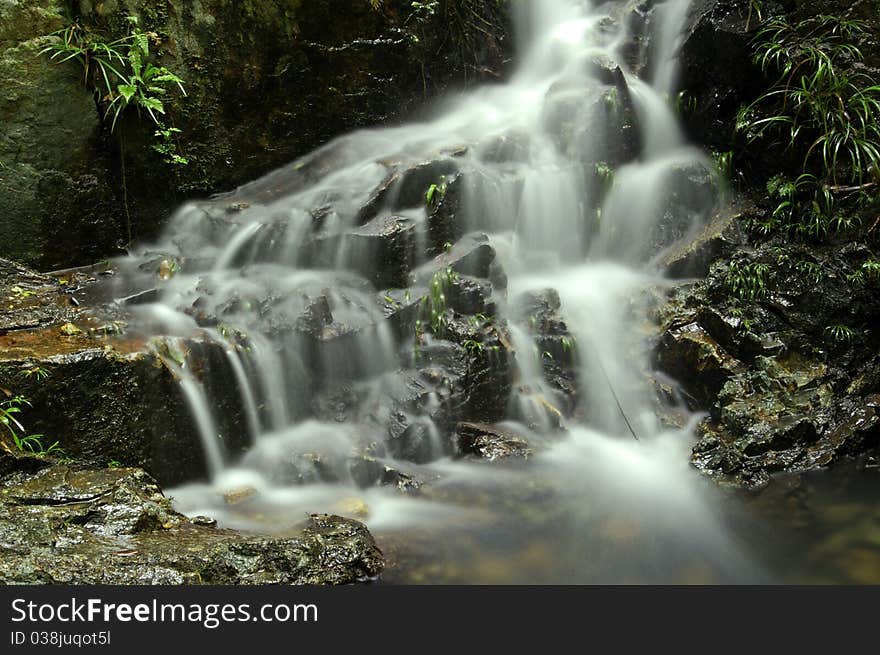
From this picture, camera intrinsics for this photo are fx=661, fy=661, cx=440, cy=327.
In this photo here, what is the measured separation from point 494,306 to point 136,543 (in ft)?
12.2

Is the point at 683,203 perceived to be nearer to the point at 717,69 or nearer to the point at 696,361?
the point at 717,69

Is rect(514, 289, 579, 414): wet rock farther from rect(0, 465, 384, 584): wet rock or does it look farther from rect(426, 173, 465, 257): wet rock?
rect(0, 465, 384, 584): wet rock

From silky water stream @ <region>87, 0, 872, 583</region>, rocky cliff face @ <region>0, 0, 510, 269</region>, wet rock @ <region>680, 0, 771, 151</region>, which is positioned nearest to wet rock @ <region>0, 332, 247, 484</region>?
silky water stream @ <region>87, 0, 872, 583</region>

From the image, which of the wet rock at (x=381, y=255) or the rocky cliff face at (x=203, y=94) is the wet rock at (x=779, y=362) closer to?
the wet rock at (x=381, y=255)

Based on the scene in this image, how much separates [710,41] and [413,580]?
6.59 m

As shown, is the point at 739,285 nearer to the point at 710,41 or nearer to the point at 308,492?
the point at 710,41

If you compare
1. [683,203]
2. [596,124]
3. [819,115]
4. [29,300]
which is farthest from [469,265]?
[29,300]

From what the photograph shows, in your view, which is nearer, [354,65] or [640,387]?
[640,387]

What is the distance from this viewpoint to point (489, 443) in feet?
18.6

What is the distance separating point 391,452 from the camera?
5602 mm

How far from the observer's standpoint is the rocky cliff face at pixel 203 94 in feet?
20.1

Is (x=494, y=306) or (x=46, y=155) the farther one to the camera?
(x=494, y=306)

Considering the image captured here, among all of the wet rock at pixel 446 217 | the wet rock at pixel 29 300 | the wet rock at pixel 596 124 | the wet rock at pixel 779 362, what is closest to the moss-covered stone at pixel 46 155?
the wet rock at pixel 29 300
